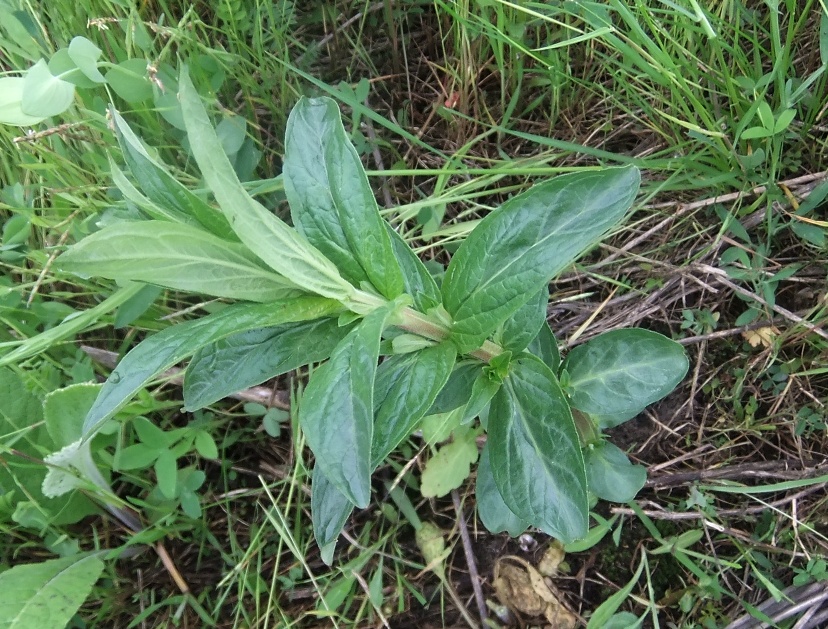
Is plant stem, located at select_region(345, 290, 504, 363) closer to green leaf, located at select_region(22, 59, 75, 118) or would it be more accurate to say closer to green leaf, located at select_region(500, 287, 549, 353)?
green leaf, located at select_region(500, 287, 549, 353)

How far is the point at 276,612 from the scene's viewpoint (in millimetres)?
1886

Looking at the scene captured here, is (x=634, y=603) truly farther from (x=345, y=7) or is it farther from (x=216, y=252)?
(x=345, y=7)

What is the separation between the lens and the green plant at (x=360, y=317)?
799mm

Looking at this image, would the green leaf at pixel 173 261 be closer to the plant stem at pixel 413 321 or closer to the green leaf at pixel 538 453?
the plant stem at pixel 413 321

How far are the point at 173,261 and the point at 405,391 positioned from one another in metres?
Answer: 0.42

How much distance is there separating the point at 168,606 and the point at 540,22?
2065mm

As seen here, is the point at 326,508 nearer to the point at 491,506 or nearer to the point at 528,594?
the point at 491,506

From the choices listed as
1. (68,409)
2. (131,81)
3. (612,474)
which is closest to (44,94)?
(131,81)

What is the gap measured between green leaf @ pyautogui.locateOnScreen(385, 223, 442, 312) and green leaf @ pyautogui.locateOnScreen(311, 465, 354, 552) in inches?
13.5

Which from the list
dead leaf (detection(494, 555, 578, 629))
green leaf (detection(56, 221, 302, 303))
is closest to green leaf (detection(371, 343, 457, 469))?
green leaf (detection(56, 221, 302, 303))

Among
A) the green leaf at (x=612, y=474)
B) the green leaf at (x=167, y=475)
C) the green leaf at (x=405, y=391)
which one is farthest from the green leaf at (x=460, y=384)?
the green leaf at (x=167, y=475)

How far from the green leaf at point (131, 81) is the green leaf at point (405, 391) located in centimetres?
112

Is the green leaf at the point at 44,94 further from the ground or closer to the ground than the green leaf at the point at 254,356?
further from the ground

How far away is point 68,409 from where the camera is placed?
175 centimetres
